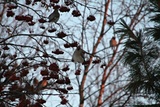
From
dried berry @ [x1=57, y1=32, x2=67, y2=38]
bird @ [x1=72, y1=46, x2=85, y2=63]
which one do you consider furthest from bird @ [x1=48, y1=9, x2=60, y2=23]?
bird @ [x1=72, y1=46, x2=85, y2=63]

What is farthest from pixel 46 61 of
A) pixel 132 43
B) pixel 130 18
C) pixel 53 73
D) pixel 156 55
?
pixel 130 18

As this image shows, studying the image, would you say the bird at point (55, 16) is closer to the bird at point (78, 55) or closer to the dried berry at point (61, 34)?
the dried berry at point (61, 34)

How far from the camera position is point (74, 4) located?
11.1 ft

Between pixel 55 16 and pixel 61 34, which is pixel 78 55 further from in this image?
pixel 55 16

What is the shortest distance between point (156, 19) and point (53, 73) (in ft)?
4.42

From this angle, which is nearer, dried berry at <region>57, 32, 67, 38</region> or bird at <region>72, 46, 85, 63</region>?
dried berry at <region>57, 32, 67, 38</region>

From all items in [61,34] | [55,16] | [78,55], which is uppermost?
[55,16]

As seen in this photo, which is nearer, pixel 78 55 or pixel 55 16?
pixel 55 16

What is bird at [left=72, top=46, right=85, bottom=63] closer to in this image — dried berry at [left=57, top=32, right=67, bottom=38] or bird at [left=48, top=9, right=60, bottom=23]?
dried berry at [left=57, top=32, right=67, bottom=38]

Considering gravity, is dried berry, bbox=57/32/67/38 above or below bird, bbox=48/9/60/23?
below

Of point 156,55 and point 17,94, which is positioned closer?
point 17,94

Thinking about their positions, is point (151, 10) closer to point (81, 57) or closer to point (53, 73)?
point (81, 57)

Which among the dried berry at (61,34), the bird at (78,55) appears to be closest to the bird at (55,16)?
the dried berry at (61,34)

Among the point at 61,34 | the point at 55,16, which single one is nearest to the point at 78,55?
the point at 61,34
